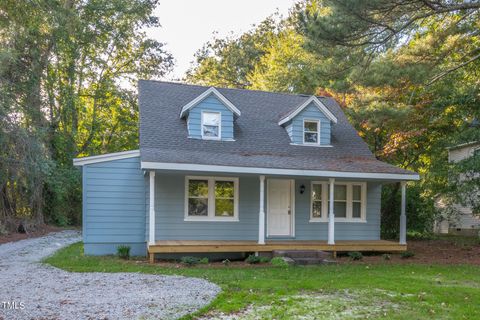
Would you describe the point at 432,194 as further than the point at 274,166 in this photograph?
Yes

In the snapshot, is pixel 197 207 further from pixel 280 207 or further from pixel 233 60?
pixel 233 60

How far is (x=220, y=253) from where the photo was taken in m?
11.7

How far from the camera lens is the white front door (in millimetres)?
12617

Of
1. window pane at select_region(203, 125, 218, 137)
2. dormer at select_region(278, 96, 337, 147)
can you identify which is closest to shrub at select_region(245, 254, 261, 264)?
window pane at select_region(203, 125, 218, 137)

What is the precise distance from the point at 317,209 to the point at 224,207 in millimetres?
3110

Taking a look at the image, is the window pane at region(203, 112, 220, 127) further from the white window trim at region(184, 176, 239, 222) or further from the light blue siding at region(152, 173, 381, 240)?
the light blue siding at region(152, 173, 381, 240)

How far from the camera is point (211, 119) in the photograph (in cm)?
1300

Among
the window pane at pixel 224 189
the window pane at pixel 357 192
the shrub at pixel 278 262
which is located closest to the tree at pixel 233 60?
the window pane at pixel 357 192

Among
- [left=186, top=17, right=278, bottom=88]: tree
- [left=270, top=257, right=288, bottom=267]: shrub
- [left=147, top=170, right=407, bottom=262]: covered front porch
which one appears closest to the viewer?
[left=270, top=257, right=288, bottom=267]: shrub

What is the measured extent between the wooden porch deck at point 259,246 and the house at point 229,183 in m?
0.03

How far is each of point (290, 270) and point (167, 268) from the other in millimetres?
2880

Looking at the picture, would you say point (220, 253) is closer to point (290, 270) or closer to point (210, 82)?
point (290, 270)

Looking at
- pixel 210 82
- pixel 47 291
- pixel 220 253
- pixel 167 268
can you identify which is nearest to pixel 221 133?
pixel 220 253

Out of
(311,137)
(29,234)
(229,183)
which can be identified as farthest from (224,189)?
(29,234)
